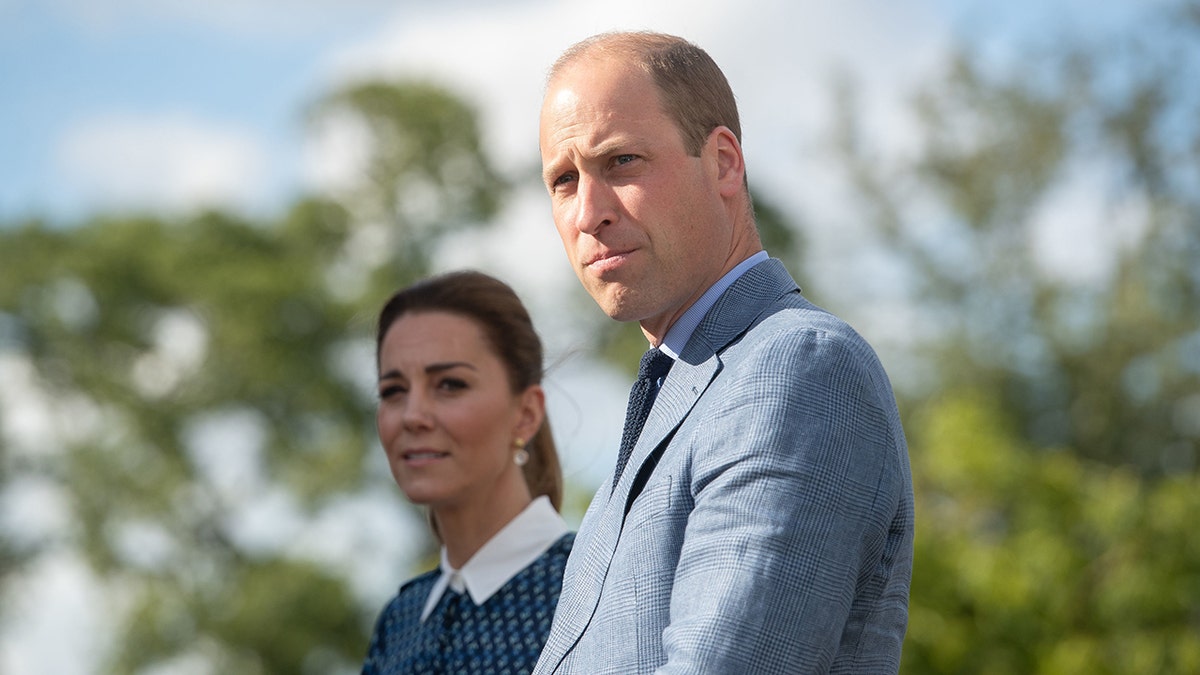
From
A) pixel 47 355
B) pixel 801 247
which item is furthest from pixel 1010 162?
pixel 47 355

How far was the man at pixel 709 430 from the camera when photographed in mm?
1669

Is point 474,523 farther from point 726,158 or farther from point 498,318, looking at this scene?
point 726,158

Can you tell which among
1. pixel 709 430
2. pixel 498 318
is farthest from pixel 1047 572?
pixel 709 430

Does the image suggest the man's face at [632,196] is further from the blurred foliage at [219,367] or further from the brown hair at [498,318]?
the blurred foliage at [219,367]

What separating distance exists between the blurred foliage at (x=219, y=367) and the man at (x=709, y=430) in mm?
16478

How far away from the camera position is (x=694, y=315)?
2039mm

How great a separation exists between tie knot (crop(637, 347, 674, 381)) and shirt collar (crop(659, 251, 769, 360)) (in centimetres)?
2

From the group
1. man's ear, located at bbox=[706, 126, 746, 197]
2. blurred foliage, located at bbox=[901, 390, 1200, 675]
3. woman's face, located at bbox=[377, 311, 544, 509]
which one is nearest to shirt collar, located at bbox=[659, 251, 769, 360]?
man's ear, located at bbox=[706, 126, 746, 197]

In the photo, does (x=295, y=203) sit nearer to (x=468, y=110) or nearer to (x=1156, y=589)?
(x=468, y=110)

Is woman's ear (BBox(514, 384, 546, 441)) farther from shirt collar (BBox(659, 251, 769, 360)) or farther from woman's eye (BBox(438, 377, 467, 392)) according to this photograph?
shirt collar (BBox(659, 251, 769, 360))

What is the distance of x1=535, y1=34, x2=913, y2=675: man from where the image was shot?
167 centimetres

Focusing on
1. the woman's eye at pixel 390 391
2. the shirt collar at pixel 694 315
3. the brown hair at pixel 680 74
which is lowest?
the shirt collar at pixel 694 315

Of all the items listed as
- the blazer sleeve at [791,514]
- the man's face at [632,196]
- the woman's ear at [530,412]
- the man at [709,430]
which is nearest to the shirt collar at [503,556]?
the woman's ear at [530,412]

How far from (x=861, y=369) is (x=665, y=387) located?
314 mm
